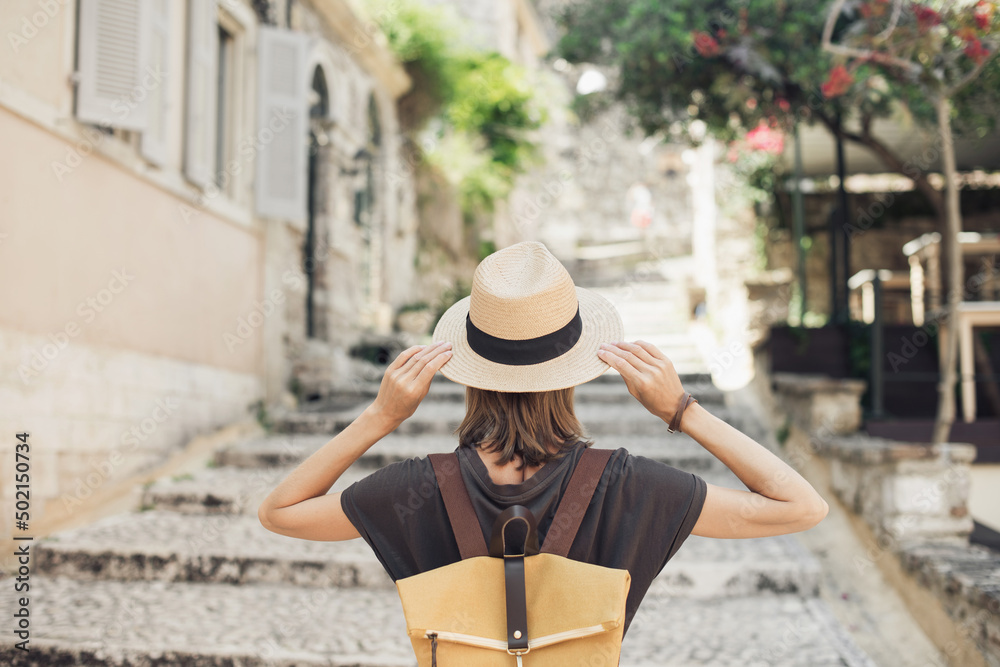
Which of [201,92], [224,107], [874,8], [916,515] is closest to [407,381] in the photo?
[916,515]

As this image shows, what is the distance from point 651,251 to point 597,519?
1329 cm

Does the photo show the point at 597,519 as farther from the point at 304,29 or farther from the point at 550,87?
the point at 550,87

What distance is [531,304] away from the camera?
4.11 ft

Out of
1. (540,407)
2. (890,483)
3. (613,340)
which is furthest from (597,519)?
(890,483)

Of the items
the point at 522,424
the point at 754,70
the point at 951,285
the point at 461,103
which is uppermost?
the point at 461,103

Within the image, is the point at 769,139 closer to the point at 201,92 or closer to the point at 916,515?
the point at 916,515

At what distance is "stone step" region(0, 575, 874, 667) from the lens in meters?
2.53

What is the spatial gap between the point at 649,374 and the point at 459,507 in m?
0.38

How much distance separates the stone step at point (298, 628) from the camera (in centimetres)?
253

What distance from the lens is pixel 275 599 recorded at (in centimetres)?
311

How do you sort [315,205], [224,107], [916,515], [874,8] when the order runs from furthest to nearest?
[315,205]
[224,107]
[874,8]
[916,515]

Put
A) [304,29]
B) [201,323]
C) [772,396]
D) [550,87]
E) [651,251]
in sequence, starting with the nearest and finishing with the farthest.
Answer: [772,396], [201,323], [304,29], [550,87], [651,251]

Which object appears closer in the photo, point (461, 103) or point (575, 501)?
point (575, 501)

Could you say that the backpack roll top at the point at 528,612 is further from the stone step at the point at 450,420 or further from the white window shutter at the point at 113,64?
the white window shutter at the point at 113,64
